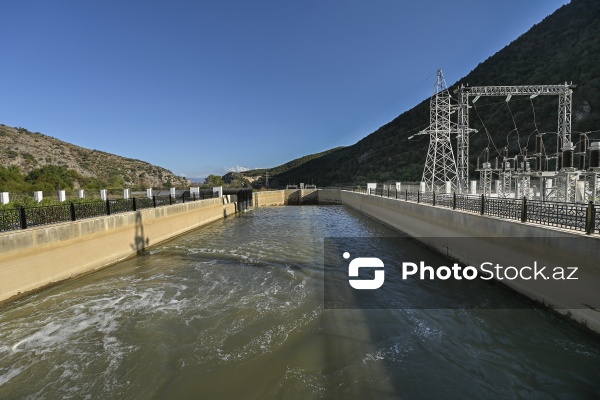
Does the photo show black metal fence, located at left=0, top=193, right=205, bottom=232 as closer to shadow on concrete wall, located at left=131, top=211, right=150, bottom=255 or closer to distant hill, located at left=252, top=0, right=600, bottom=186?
shadow on concrete wall, located at left=131, top=211, right=150, bottom=255

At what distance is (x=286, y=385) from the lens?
4.90m

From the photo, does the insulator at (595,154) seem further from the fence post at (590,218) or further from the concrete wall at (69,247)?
the concrete wall at (69,247)

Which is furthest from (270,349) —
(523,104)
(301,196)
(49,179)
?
(523,104)

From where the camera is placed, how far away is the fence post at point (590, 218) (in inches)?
249

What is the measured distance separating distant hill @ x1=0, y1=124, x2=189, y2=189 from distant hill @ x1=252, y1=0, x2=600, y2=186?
53.5m

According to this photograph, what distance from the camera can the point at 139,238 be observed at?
1554 cm

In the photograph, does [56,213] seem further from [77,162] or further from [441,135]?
[77,162]

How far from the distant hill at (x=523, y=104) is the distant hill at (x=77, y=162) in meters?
53.5

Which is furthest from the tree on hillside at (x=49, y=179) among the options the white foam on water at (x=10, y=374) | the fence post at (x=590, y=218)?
the fence post at (x=590, y=218)

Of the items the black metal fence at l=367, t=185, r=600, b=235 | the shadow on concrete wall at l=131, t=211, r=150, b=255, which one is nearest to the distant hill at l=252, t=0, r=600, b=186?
the black metal fence at l=367, t=185, r=600, b=235

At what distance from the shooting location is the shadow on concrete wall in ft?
49.6

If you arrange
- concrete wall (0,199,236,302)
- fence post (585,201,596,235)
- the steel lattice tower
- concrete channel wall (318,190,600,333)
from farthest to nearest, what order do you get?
1. the steel lattice tower
2. concrete wall (0,199,236,302)
3. fence post (585,201,596,235)
4. concrete channel wall (318,190,600,333)

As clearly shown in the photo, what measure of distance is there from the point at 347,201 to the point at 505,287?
127 feet

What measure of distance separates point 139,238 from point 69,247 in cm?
478
